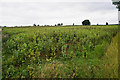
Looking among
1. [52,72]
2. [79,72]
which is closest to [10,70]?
[52,72]

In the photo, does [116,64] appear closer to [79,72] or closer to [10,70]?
[79,72]

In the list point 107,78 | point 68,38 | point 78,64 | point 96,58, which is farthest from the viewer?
point 68,38

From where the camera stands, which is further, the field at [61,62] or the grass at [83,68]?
the field at [61,62]

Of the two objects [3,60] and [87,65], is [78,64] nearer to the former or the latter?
[87,65]

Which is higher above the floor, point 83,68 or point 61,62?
point 61,62

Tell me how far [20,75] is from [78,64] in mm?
4527

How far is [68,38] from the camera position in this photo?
1146 cm

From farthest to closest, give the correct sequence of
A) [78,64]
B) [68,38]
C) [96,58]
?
[68,38], [96,58], [78,64]

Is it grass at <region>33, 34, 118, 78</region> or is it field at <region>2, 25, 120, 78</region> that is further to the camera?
field at <region>2, 25, 120, 78</region>

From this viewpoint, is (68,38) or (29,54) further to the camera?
(68,38)

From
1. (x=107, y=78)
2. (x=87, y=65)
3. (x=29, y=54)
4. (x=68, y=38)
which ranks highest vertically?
(x=68, y=38)

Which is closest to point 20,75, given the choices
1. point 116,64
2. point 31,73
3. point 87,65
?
point 31,73

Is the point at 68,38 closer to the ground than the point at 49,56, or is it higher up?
higher up

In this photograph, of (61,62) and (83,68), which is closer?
(83,68)
